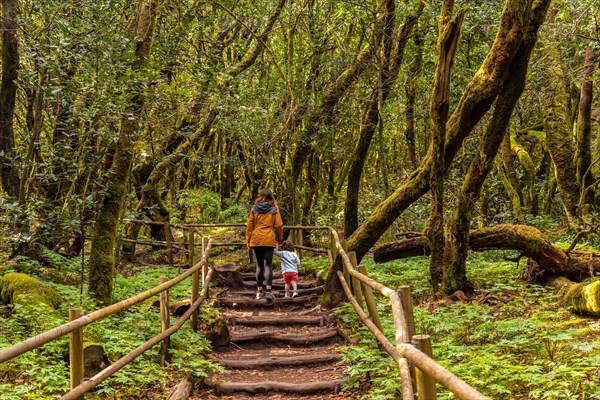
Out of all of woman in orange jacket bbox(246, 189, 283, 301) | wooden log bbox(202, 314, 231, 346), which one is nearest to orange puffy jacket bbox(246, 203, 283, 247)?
woman in orange jacket bbox(246, 189, 283, 301)

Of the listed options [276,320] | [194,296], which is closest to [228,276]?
[276,320]

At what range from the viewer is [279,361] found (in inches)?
290

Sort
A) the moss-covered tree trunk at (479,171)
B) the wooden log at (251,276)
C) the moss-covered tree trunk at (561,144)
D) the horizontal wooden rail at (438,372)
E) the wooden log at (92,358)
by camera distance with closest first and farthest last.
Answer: the horizontal wooden rail at (438,372) → the wooden log at (92,358) → the moss-covered tree trunk at (479,171) → the moss-covered tree trunk at (561,144) → the wooden log at (251,276)

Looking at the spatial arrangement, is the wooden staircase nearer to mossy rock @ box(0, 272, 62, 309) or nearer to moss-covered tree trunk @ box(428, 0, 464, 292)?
moss-covered tree trunk @ box(428, 0, 464, 292)

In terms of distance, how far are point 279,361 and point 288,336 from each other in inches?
42.1

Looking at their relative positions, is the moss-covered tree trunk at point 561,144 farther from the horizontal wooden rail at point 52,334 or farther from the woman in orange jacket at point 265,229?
the horizontal wooden rail at point 52,334

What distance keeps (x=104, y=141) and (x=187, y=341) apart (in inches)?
152

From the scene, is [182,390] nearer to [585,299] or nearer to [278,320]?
[278,320]

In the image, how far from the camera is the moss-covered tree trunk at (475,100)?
24.9 feet

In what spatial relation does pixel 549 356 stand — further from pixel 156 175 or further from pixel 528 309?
pixel 156 175

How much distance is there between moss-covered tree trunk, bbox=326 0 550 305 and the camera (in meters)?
7.58

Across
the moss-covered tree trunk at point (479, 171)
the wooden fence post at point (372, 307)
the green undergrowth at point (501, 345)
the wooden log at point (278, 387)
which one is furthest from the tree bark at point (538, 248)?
the wooden log at point (278, 387)

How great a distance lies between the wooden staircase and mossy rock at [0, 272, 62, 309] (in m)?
→ 2.39

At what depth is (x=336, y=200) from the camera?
18.8 m
